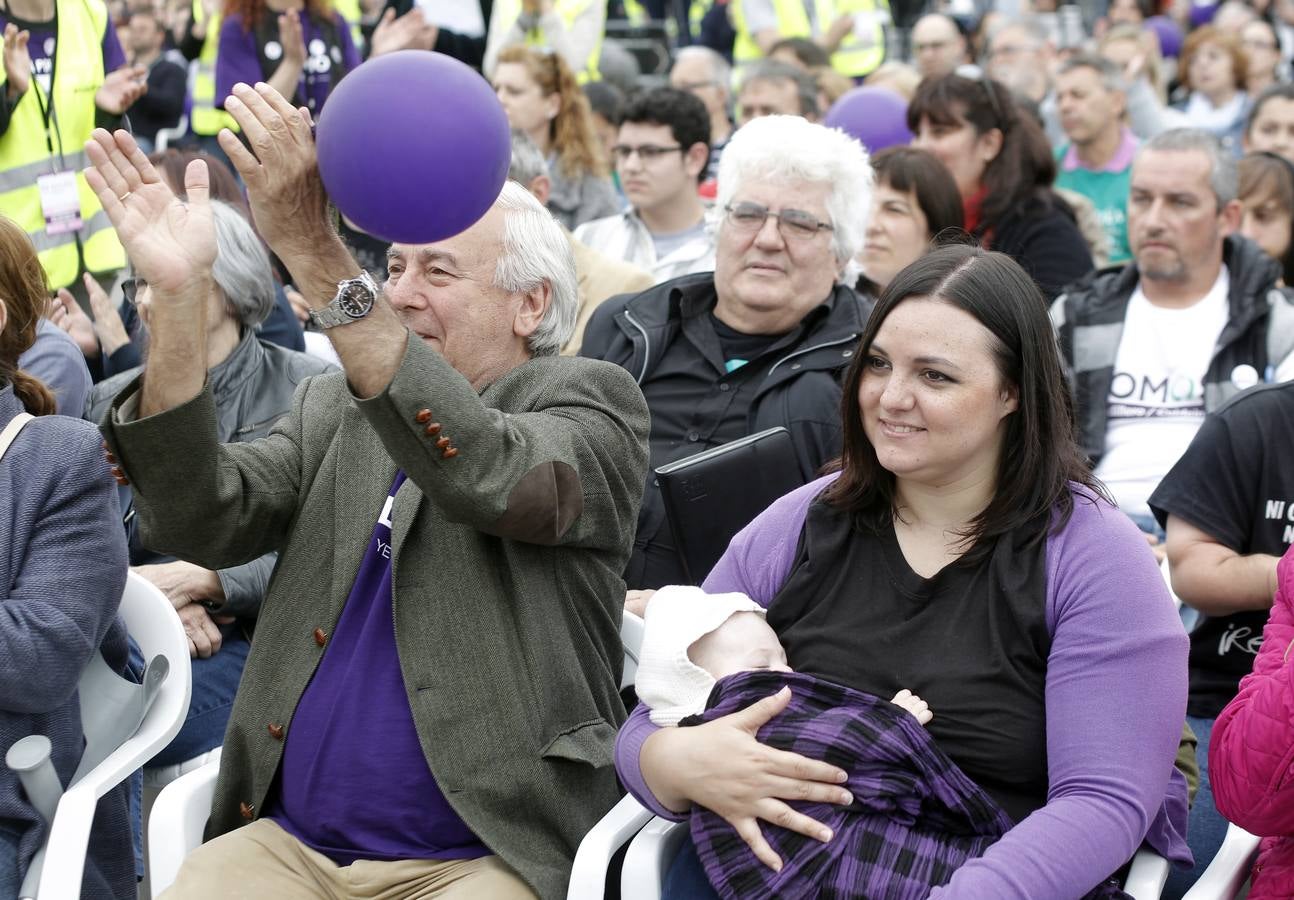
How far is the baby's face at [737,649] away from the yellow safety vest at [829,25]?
377 inches

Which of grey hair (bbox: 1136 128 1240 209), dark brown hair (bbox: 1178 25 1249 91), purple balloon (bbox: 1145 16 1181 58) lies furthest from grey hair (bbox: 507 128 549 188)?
purple balloon (bbox: 1145 16 1181 58)

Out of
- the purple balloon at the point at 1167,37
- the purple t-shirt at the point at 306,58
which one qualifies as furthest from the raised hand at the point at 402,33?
the purple balloon at the point at 1167,37

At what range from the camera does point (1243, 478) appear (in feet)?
9.55

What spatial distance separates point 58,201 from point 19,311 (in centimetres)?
255

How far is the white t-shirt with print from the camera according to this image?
4.31 meters

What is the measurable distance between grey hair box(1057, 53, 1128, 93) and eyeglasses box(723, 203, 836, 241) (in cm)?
419

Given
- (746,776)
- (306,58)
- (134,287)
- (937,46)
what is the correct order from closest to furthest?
(746,776)
(134,287)
(306,58)
(937,46)

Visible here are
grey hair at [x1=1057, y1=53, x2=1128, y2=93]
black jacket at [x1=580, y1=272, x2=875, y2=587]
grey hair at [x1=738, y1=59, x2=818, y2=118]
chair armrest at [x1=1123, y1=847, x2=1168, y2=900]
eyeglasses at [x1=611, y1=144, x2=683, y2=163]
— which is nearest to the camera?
chair armrest at [x1=1123, y1=847, x2=1168, y2=900]

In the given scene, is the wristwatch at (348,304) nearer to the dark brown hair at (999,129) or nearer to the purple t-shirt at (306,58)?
the dark brown hair at (999,129)

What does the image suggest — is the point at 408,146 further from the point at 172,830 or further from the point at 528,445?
the point at 172,830

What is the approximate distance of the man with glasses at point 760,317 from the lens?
3660 mm

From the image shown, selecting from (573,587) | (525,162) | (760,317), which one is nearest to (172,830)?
(573,587)

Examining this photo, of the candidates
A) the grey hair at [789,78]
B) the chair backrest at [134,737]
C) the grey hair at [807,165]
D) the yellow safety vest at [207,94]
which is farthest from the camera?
the grey hair at [789,78]

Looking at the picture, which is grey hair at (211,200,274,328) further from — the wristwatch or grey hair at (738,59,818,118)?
grey hair at (738,59,818,118)
